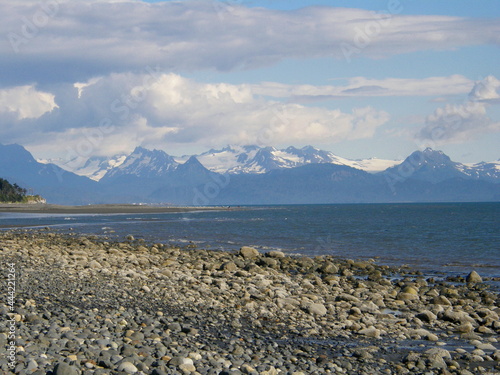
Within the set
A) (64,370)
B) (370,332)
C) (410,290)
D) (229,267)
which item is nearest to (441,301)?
(410,290)

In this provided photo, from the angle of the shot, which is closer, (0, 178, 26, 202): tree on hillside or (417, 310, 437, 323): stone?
(417, 310, 437, 323): stone

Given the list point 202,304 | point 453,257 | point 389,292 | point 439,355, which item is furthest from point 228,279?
point 453,257

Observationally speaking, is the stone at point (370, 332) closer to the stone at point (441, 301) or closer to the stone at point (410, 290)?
the stone at point (441, 301)

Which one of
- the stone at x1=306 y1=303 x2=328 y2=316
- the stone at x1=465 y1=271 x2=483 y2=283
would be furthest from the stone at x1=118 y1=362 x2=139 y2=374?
the stone at x1=465 y1=271 x2=483 y2=283

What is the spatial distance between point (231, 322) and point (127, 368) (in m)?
5.48

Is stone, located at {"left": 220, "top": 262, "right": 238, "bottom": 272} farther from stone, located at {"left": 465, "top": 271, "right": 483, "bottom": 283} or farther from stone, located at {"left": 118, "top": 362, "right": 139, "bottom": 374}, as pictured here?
stone, located at {"left": 118, "top": 362, "right": 139, "bottom": 374}

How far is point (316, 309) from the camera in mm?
17828

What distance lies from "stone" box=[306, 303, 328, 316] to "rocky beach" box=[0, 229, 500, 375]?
0.06 meters

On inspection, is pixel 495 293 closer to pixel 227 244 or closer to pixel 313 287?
pixel 313 287

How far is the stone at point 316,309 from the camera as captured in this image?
17.7 metres

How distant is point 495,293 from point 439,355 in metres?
11.8

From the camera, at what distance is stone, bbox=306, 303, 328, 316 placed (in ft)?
58.0

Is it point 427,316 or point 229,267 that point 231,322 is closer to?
point 427,316

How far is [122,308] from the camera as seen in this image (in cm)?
1588
